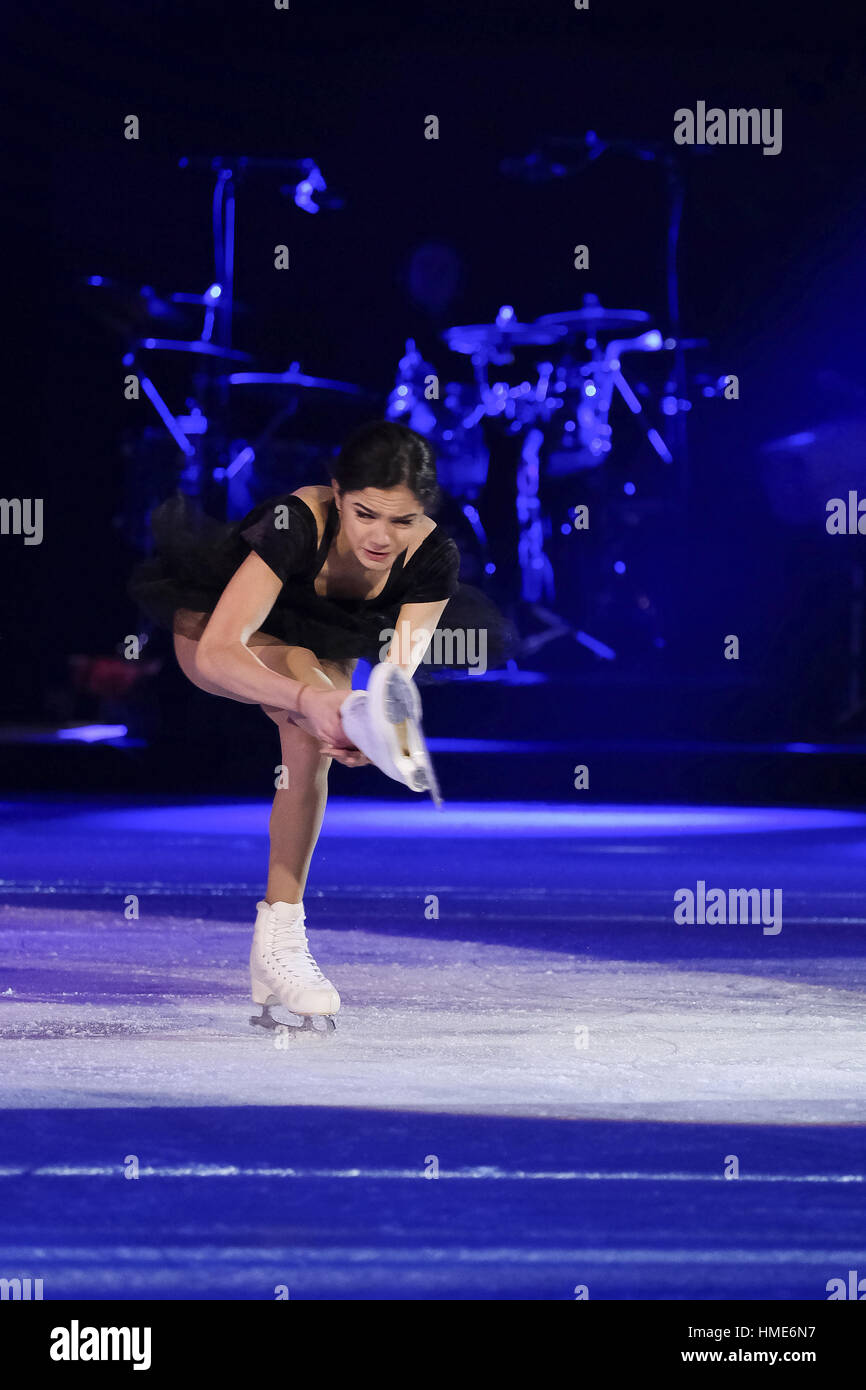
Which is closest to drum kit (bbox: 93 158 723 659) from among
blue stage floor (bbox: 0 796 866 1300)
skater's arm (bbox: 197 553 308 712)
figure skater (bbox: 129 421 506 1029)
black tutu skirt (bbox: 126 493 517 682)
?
blue stage floor (bbox: 0 796 866 1300)

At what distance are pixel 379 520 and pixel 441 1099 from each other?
2.91ft

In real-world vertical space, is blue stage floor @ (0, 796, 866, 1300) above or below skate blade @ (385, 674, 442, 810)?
below

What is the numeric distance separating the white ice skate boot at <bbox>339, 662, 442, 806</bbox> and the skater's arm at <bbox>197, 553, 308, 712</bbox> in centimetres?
13

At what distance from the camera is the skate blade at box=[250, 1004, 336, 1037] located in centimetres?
268

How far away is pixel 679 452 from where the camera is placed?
7.60 metres

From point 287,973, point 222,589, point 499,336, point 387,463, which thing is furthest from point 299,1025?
point 499,336

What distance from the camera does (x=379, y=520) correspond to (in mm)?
2666

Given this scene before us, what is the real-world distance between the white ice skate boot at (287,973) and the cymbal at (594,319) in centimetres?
522

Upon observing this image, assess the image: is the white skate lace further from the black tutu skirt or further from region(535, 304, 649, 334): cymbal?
region(535, 304, 649, 334): cymbal

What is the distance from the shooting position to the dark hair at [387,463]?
2662 millimetres

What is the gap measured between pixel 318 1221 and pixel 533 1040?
0.89 meters

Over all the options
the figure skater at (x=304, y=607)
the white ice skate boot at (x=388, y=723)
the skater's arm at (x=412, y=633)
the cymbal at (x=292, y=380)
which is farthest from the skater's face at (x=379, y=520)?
the cymbal at (x=292, y=380)

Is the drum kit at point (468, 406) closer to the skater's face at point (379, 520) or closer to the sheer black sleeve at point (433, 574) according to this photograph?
the sheer black sleeve at point (433, 574)

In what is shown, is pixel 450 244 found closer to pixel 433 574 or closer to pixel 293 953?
pixel 433 574
